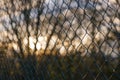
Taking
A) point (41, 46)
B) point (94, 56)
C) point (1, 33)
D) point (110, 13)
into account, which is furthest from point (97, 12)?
point (1, 33)

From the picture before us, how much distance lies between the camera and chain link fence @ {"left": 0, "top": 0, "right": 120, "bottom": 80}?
2.41m

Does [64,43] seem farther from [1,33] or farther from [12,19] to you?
[1,33]

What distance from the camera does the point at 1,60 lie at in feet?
11.2

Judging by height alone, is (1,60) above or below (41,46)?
above

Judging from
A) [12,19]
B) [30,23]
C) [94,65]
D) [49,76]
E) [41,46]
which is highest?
[12,19]

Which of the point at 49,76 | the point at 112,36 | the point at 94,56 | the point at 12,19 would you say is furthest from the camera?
the point at 12,19

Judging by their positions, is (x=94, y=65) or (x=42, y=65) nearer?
(x=94, y=65)

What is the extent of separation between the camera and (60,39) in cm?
269

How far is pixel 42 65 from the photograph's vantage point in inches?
114

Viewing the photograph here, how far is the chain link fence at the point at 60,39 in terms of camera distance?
2412 millimetres

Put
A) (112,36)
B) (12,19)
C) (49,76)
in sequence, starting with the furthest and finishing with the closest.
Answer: (12,19) < (49,76) < (112,36)

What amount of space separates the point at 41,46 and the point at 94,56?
0.55m

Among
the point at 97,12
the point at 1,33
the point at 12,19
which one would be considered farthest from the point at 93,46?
the point at 1,33

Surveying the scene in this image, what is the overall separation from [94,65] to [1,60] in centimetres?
118
